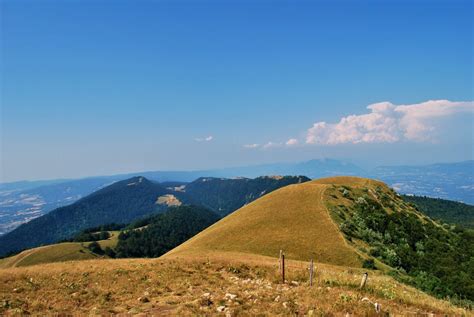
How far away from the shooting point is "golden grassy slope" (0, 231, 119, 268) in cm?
12744

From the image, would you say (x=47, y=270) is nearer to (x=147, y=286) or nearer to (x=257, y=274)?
(x=147, y=286)

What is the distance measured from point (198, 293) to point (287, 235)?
29.6 metres

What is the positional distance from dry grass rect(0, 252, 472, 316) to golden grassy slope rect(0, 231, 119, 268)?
121 metres

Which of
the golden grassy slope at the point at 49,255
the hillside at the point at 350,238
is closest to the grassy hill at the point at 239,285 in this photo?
the hillside at the point at 350,238

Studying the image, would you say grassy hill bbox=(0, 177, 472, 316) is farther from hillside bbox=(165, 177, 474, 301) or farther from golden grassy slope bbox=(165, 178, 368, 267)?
hillside bbox=(165, 177, 474, 301)

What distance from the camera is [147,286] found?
20969 mm

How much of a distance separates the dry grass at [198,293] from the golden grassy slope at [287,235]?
52.8 feet

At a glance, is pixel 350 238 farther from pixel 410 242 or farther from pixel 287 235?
pixel 410 242

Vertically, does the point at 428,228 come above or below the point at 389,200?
below

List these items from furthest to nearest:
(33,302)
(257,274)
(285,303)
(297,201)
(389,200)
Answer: (389,200) < (297,201) < (257,274) < (33,302) < (285,303)

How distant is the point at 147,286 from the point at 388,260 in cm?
3543

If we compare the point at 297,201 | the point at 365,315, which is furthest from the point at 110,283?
the point at 297,201

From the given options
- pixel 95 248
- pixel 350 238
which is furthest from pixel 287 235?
pixel 95 248

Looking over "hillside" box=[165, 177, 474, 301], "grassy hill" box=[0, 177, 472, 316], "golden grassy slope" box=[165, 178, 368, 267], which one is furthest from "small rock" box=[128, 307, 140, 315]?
"golden grassy slope" box=[165, 178, 368, 267]
